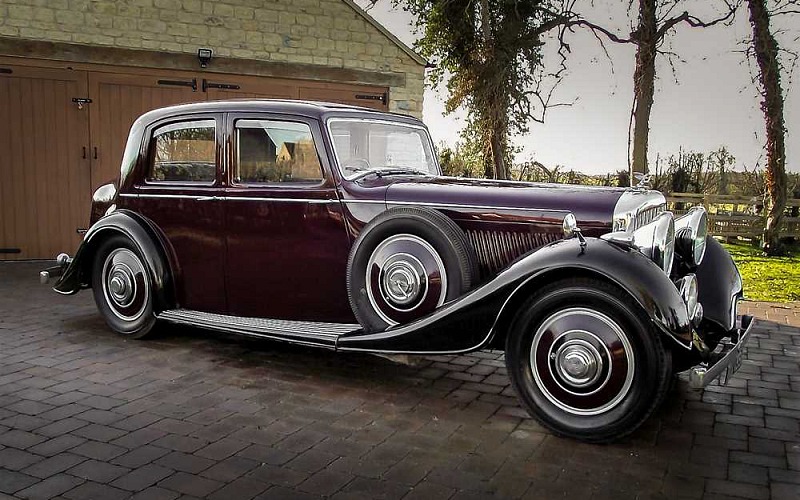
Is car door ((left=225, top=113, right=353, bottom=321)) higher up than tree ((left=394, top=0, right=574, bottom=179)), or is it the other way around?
tree ((left=394, top=0, right=574, bottom=179))

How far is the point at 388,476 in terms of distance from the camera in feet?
9.04

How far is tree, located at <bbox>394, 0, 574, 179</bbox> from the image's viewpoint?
12.7 metres

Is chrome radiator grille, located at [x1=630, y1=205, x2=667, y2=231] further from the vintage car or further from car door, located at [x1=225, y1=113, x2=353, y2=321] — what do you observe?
car door, located at [x1=225, y1=113, x2=353, y2=321]

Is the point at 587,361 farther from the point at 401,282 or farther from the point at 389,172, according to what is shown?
the point at 389,172

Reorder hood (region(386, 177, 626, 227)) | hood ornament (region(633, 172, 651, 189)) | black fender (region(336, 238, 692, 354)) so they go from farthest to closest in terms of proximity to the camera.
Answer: hood ornament (region(633, 172, 651, 189)) → hood (region(386, 177, 626, 227)) → black fender (region(336, 238, 692, 354))

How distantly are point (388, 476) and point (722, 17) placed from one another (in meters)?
11.9

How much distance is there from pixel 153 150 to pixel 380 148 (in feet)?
5.86

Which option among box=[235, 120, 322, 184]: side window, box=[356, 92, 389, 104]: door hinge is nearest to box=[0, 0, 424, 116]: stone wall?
box=[356, 92, 389, 104]: door hinge

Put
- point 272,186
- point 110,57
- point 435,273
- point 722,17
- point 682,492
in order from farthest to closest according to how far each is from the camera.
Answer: point 722,17 < point 110,57 < point 272,186 < point 435,273 < point 682,492

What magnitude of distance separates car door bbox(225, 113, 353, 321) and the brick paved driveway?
0.45 m

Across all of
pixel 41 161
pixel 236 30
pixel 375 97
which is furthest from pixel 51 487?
pixel 375 97

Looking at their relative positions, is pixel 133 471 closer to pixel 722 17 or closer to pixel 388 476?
pixel 388 476

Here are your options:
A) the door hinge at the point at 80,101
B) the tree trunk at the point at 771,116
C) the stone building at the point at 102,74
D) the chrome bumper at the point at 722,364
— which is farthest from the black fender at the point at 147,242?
the tree trunk at the point at 771,116

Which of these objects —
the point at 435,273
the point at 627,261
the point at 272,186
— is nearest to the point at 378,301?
the point at 435,273
